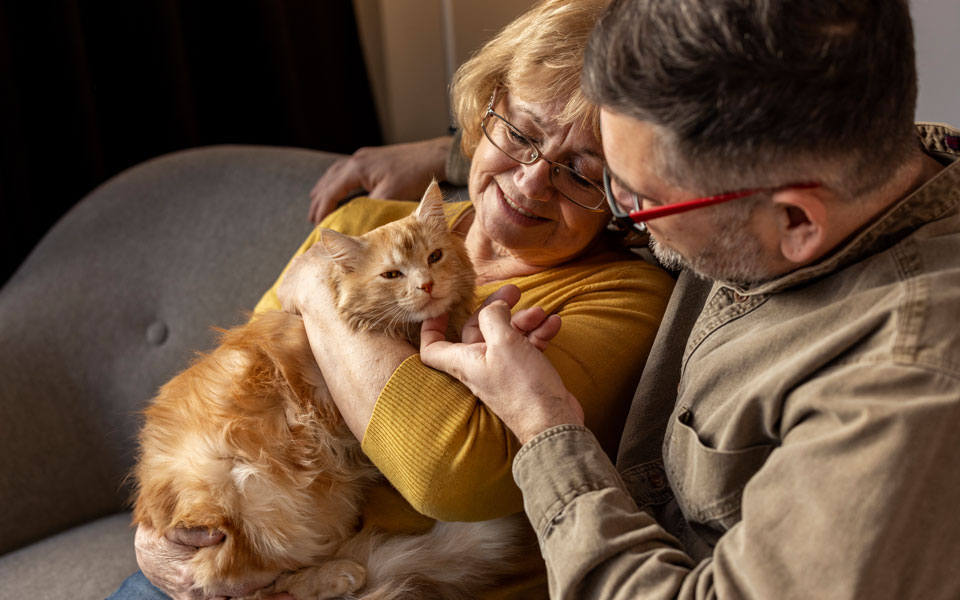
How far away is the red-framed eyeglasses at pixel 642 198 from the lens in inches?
35.1

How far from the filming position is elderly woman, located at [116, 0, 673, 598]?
1.19 m

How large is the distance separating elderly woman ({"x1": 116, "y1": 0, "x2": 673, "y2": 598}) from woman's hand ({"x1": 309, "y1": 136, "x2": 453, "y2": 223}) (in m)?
0.39

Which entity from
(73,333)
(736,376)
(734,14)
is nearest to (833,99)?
(734,14)

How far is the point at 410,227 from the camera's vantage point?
4.52ft

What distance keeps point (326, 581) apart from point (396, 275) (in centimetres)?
54

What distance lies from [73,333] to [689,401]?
1.80 meters

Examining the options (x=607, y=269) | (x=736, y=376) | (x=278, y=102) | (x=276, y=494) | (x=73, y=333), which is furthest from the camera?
(x=278, y=102)

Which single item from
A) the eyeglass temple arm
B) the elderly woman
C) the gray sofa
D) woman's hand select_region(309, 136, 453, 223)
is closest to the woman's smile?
the elderly woman

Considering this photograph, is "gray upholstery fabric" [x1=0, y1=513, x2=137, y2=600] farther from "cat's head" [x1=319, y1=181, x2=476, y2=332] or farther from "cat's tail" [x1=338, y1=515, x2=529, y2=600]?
"cat's head" [x1=319, y1=181, x2=476, y2=332]

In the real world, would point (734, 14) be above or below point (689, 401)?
above

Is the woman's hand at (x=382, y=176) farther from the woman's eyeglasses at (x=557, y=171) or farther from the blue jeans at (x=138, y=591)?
the blue jeans at (x=138, y=591)

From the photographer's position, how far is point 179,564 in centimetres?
134

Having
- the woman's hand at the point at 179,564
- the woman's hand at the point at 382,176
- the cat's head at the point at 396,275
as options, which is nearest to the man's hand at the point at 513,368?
the cat's head at the point at 396,275

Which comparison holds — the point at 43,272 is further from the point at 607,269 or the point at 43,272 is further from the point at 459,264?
the point at 607,269
